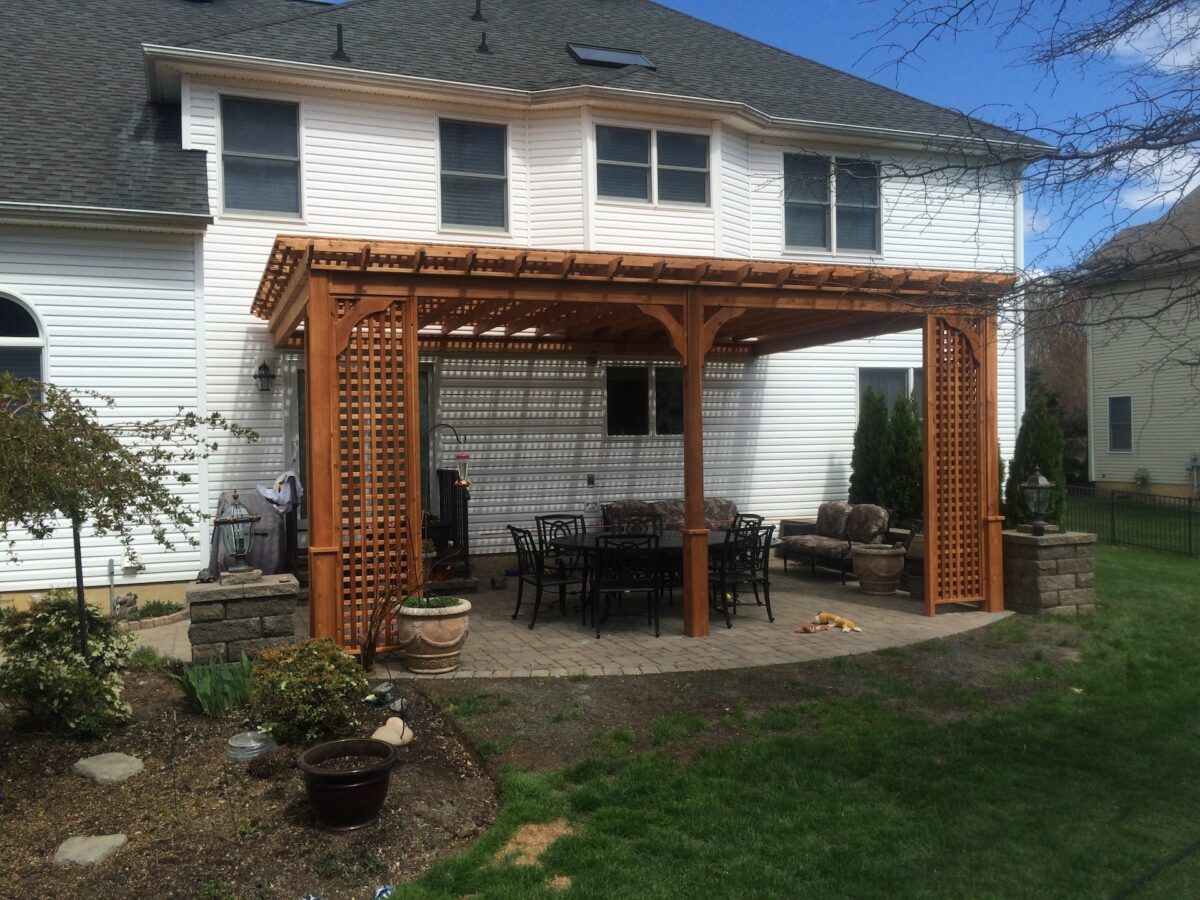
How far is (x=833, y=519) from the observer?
36.4 ft

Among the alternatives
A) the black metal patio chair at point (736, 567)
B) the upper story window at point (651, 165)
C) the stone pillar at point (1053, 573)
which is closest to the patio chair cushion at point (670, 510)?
the black metal patio chair at point (736, 567)

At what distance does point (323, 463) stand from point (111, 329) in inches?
165

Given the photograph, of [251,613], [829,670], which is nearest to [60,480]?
[251,613]

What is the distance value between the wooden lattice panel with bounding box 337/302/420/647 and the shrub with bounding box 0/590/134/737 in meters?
1.62

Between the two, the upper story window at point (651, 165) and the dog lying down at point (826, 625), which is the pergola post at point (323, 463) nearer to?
the dog lying down at point (826, 625)

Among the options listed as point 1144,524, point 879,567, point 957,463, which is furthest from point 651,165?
point 1144,524

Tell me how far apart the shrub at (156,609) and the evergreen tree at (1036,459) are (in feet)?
31.2

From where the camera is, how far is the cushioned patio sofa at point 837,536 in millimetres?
10281

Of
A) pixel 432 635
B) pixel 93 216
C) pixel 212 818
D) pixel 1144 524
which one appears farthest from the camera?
pixel 1144 524

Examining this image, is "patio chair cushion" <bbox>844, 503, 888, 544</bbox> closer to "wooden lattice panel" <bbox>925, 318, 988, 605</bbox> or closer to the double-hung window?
"wooden lattice panel" <bbox>925, 318, 988, 605</bbox>

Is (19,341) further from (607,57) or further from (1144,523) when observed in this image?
(1144,523)

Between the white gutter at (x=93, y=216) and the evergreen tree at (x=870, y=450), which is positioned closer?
the white gutter at (x=93, y=216)

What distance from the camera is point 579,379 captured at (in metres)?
11.4

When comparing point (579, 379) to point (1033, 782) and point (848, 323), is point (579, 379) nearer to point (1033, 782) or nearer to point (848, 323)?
point (848, 323)
